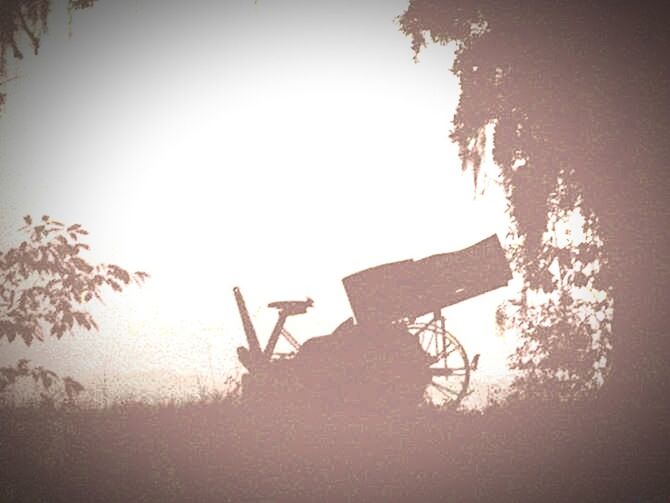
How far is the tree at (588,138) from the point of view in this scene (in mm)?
7230

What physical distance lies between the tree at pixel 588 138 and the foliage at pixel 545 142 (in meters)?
0.02

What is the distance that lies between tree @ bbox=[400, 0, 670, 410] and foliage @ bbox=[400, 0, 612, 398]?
2cm

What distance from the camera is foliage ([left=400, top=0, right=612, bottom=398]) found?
7.77 m

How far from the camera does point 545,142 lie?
8.20 m

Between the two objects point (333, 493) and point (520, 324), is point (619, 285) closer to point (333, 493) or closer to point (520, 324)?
point (520, 324)

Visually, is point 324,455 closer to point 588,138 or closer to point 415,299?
point 415,299

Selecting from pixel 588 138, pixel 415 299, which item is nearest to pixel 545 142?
pixel 588 138

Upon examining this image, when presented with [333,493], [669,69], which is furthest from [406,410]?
[669,69]

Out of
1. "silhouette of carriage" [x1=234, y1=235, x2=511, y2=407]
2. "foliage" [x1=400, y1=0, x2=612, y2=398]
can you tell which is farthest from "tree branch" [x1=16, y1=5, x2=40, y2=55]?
"foliage" [x1=400, y1=0, x2=612, y2=398]

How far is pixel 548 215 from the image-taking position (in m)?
8.58

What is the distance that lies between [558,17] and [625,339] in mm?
4835

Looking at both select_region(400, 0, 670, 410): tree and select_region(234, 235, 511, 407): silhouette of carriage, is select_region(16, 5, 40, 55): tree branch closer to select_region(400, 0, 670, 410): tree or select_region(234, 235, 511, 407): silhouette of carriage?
select_region(234, 235, 511, 407): silhouette of carriage

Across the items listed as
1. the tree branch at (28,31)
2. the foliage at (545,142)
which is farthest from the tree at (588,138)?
the tree branch at (28,31)

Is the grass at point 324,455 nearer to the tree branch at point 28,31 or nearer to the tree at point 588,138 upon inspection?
the tree at point 588,138
